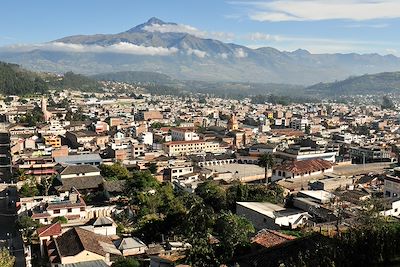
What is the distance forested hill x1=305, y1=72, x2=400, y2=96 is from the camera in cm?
15212

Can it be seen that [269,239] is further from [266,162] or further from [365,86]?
[365,86]

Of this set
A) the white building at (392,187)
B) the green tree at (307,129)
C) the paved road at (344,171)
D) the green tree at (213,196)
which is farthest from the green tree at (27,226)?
the green tree at (307,129)

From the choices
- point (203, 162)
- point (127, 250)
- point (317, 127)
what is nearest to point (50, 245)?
point (127, 250)

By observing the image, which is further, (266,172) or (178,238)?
(266,172)

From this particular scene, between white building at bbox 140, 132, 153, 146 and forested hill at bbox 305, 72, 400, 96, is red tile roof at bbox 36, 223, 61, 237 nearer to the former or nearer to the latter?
white building at bbox 140, 132, 153, 146

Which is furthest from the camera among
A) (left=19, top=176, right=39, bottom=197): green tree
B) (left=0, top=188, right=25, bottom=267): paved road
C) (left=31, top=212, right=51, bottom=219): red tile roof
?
(left=19, top=176, right=39, bottom=197): green tree

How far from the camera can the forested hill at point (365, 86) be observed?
152m

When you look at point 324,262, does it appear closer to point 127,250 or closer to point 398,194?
point 127,250

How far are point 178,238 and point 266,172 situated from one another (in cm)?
1252

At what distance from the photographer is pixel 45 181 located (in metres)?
22.9

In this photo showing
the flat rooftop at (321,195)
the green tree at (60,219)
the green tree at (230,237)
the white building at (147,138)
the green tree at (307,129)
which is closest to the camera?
the green tree at (230,237)

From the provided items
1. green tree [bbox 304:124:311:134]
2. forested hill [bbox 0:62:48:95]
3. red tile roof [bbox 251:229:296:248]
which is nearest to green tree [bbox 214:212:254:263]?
red tile roof [bbox 251:229:296:248]

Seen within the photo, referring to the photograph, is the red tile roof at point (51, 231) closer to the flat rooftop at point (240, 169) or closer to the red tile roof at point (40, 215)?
the red tile roof at point (40, 215)

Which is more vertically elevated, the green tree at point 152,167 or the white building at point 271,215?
the white building at point 271,215
